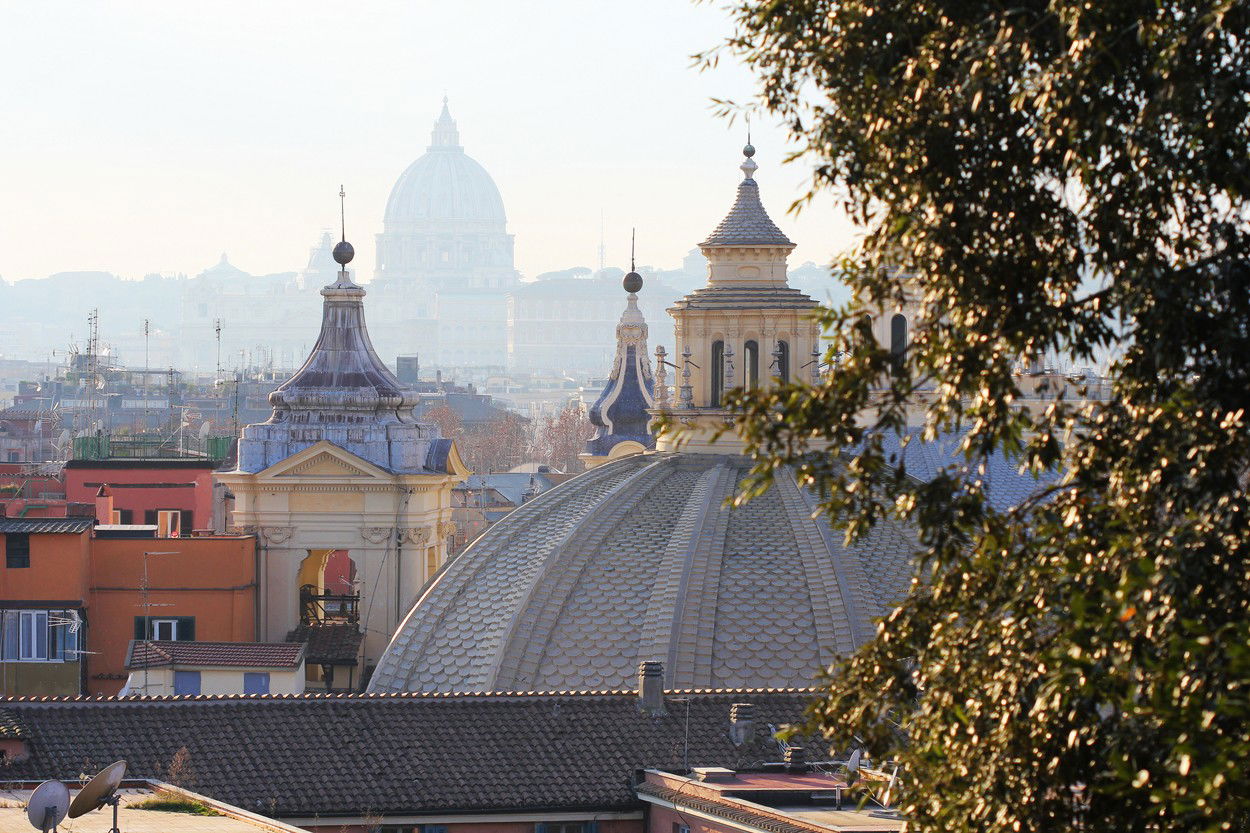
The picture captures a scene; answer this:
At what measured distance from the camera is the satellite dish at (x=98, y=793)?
1662cm

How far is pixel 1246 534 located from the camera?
375 inches

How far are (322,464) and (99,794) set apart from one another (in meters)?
20.6

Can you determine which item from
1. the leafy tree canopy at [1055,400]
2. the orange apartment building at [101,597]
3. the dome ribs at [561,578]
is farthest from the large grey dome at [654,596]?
the leafy tree canopy at [1055,400]

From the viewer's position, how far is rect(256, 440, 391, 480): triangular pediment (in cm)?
3722

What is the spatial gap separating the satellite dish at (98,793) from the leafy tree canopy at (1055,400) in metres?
6.85

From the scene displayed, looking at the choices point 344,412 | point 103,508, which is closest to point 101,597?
point 344,412

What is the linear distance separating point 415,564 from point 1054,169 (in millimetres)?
28028

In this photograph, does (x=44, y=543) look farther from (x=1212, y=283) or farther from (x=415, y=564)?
(x=1212, y=283)

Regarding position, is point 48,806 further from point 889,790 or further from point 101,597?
point 101,597

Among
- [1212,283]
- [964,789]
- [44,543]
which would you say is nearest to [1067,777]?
[964,789]

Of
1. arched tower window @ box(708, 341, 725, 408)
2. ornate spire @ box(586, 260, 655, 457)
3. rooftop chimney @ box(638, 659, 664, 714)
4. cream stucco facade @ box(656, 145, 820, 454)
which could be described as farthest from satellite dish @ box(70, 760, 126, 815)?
ornate spire @ box(586, 260, 655, 457)

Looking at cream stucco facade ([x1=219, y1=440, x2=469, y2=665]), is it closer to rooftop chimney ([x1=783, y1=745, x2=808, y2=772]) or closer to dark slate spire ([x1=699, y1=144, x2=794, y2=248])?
dark slate spire ([x1=699, y1=144, x2=794, y2=248])

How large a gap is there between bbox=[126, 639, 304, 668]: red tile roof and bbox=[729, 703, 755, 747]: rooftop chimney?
25.5 ft

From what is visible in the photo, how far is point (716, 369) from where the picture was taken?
32906 mm
